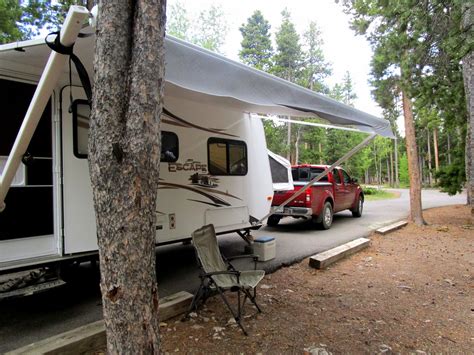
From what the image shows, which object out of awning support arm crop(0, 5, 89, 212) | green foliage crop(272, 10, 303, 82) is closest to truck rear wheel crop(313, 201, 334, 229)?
awning support arm crop(0, 5, 89, 212)

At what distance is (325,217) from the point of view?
914cm

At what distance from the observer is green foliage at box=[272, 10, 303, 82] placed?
30.2m

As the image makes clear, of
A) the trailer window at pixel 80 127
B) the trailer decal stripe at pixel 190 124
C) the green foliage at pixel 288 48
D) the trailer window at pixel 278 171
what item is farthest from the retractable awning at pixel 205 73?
the green foliage at pixel 288 48

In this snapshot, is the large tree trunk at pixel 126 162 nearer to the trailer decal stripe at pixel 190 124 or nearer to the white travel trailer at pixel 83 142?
the white travel trailer at pixel 83 142

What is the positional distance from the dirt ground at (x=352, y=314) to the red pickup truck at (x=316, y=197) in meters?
2.62

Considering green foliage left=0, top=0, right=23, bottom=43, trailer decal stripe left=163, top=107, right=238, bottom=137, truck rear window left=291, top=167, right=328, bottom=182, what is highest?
green foliage left=0, top=0, right=23, bottom=43

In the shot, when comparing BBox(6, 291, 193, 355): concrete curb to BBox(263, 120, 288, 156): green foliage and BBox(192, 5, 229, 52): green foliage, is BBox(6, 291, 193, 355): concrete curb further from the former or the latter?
BBox(192, 5, 229, 52): green foliage

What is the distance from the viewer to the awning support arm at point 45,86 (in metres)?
2.13

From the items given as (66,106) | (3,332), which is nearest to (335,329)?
(3,332)

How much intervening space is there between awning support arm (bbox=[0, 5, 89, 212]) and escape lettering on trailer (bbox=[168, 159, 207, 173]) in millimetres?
2215

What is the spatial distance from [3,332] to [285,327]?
110 inches

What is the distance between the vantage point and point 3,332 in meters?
3.38

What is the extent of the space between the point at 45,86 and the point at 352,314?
3.63 metres

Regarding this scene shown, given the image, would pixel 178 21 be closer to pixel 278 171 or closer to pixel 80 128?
pixel 278 171
